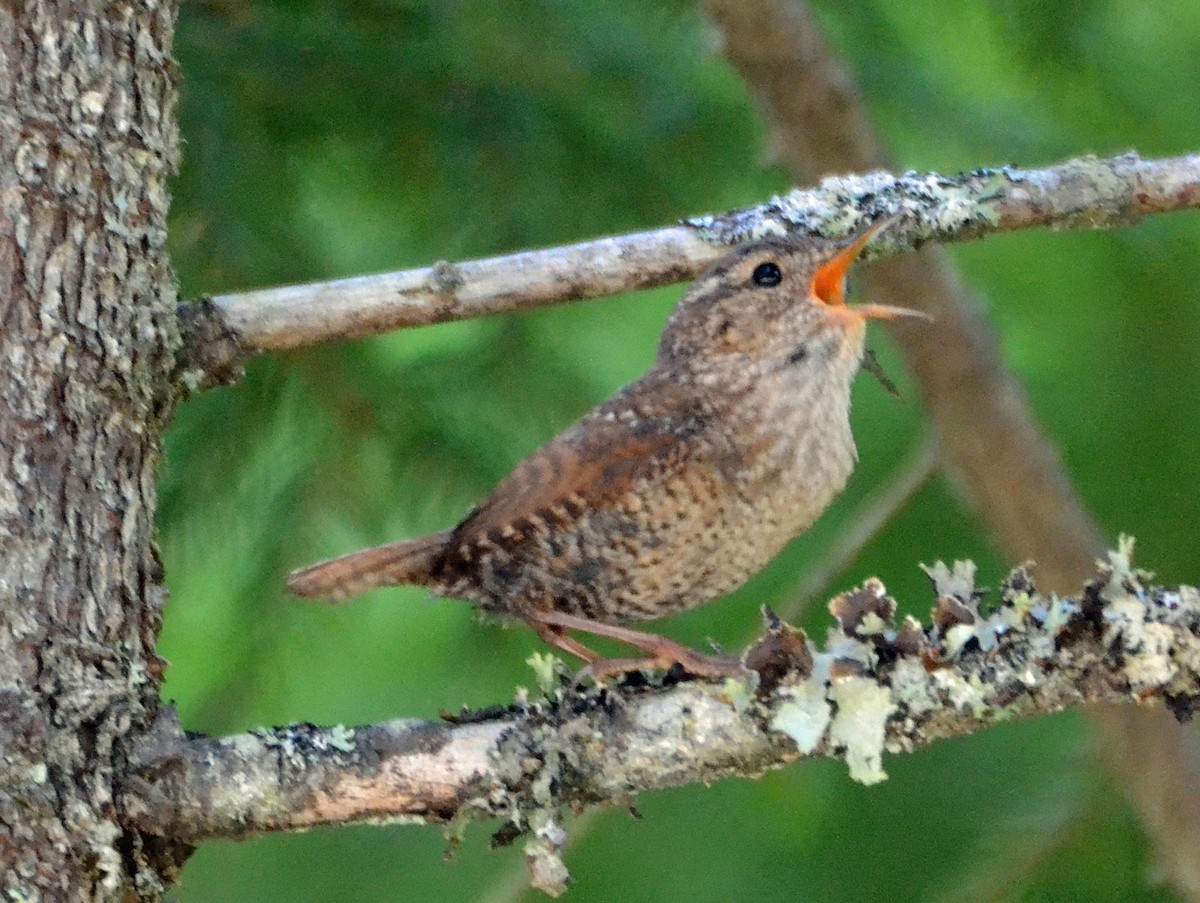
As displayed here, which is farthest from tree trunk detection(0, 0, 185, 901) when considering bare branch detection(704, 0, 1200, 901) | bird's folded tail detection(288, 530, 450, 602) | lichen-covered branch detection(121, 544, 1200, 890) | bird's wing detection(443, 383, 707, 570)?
bare branch detection(704, 0, 1200, 901)

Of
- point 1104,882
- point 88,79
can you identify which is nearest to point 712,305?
point 88,79

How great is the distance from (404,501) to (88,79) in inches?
39.4

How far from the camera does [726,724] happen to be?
156 cm

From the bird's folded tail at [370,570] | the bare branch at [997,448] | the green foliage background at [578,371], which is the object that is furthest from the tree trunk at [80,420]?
the bare branch at [997,448]

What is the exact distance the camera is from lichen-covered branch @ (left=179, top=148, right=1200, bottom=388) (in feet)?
5.75

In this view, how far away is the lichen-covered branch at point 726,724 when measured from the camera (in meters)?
1.53

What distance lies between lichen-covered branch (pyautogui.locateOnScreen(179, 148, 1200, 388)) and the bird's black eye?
50mm

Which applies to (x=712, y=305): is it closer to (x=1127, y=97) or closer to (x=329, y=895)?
(x=1127, y=97)

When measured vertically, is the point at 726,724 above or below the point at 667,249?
below

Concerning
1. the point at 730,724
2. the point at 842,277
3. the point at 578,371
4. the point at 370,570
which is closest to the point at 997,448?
the point at 578,371

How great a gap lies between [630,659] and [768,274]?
0.58m

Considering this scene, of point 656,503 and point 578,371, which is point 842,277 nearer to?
point 656,503

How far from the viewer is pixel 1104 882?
3307 millimetres

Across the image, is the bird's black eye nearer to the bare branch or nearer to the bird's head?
the bird's head
